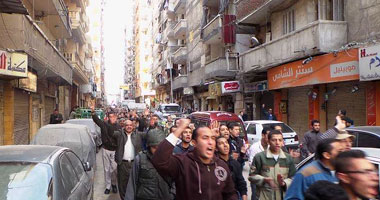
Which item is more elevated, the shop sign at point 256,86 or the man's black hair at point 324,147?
the shop sign at point 256,86

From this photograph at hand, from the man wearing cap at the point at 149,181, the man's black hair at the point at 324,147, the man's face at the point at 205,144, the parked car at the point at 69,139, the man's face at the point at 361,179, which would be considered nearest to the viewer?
the man's face at the point at 361,179

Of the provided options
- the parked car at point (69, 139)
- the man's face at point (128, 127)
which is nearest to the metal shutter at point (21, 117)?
the parked car at point (69, 139)

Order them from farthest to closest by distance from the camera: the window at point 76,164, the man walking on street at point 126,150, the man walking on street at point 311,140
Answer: the man walking on street at point 311,140 < the man walking on street at point 126,150 < the window at point 76,164

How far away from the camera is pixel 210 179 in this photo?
2.83 meters

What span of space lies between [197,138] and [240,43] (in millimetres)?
20996

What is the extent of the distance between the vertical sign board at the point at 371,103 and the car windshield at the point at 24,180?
11.0m

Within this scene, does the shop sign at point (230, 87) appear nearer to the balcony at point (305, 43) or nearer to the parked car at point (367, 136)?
the balcony at point (305, 43)

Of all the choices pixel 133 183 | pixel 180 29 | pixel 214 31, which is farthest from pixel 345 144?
pixel 180 29

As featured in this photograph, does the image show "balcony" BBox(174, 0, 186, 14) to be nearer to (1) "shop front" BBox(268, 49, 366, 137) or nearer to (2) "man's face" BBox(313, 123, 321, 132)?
(1) "shop front" BBox(268, 49, 366, 137)

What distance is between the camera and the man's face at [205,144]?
285 centimetres

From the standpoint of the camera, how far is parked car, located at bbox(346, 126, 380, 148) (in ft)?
20.9

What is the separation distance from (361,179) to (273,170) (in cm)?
208

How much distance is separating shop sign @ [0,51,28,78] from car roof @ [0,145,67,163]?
19.6 feet

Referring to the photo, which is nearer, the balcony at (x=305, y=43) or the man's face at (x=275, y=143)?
the man's face at (x=275, y=143)
